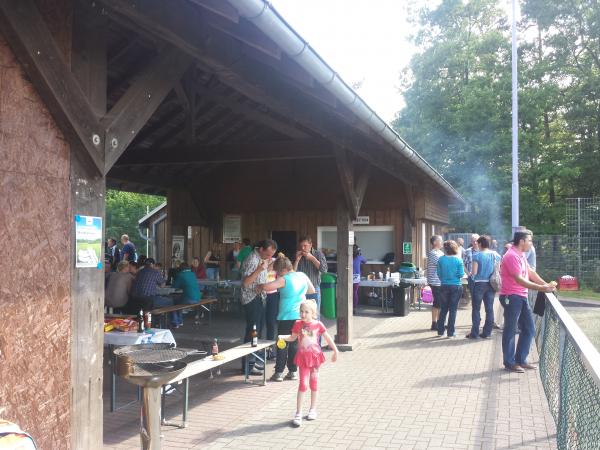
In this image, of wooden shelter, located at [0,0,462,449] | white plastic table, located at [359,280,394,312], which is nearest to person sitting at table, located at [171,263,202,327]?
white plastic table, located at [359,280,394,312]

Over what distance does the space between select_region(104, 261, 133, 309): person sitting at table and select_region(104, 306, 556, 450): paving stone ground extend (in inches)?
97.7

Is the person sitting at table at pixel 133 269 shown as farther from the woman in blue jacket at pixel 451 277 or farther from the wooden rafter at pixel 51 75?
the wooden rafter at pixel 51 75

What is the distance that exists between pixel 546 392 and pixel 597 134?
23539 mm

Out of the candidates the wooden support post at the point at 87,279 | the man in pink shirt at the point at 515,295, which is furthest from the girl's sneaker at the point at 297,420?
the man in pink shirt at the point at 515,295

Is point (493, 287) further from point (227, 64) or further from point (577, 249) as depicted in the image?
point (577, 249)

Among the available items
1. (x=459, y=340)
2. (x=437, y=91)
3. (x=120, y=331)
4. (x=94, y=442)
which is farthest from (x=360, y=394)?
(x=437, y=91)

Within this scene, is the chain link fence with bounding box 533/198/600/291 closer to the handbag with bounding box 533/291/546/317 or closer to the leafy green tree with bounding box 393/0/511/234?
the leafy green tree with bounding box 393/0/511/234

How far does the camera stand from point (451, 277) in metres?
9.71

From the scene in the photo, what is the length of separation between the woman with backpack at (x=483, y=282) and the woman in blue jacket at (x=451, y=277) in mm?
274

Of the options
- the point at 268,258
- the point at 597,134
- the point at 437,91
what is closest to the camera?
the point at 268,258

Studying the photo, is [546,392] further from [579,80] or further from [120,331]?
[579,80]

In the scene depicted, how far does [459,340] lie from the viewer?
9.68m

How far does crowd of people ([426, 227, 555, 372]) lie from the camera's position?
23.7 ft

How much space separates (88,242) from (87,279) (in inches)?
9.5
